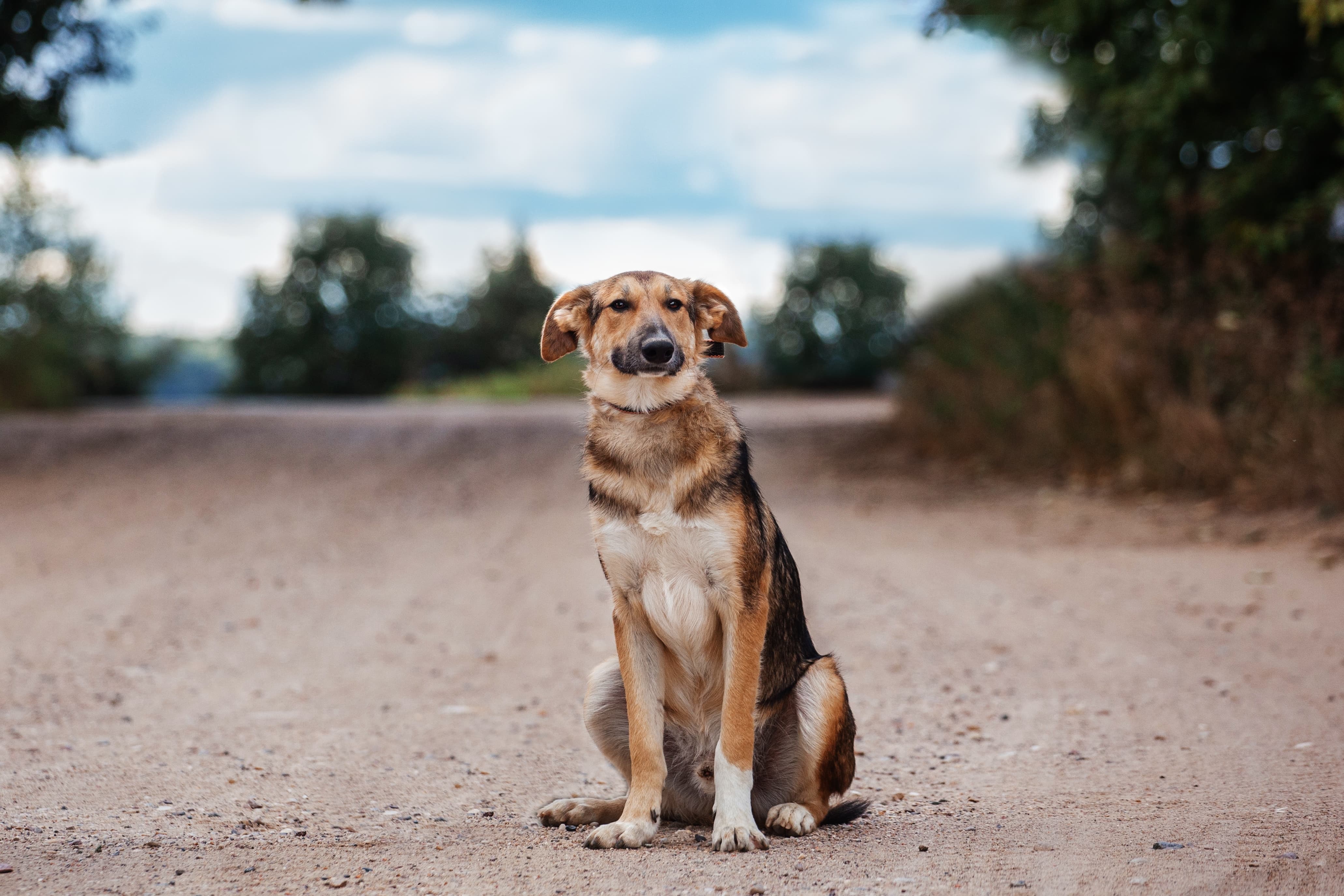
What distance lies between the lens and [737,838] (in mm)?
4070

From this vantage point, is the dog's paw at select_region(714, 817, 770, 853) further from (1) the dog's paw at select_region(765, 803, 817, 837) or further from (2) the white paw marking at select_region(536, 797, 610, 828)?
(2) the white paw marking at select_region(536, 797, 610, 828)

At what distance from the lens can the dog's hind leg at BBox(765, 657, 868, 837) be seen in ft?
14.2

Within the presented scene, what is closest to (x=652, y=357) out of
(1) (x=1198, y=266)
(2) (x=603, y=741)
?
(2) (x=603, y=741)

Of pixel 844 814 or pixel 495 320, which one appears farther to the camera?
pixel 495 320

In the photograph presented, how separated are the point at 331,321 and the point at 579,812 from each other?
40.5 m

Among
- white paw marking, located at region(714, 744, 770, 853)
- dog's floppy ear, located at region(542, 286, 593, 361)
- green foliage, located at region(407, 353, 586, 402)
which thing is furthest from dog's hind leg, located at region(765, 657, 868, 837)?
green foliage, located at region(407, 353, 586, 402)

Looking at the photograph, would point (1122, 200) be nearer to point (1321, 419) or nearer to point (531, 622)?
point (1321, 419)

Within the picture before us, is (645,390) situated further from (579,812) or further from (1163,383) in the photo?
(1163,383)

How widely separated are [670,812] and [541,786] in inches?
37.0

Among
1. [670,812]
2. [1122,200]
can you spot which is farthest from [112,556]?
[1122,200]

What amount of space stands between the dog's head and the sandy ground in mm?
1593

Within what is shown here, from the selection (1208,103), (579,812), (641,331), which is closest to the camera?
(641,331)

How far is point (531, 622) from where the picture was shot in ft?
30.0

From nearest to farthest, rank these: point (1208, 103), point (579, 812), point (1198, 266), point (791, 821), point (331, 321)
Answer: point (791, 821) < point (579, 812) < point (1208, 103) < point (1198, 266) < point (331, 321)
